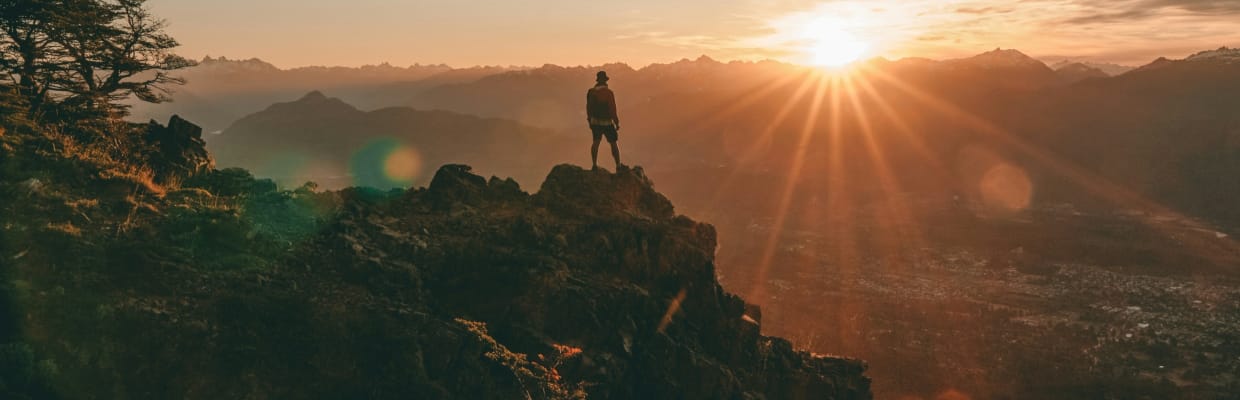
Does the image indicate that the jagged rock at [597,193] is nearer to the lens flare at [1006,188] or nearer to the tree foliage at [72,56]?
the tree foliage at [72,56]

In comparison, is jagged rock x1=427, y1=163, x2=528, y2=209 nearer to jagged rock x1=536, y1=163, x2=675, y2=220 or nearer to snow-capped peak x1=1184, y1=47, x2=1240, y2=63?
jagged rock x1=536, y1=163, x2=675, y2=220

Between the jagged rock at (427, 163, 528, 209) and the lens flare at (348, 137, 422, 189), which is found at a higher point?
the jagged rock at (427, 163, 528, 209)

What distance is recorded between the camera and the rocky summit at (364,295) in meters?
10.3

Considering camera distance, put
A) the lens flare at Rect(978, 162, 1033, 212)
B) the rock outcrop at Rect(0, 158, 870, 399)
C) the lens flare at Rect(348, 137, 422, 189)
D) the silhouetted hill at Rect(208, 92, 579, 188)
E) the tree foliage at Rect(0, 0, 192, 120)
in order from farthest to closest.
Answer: the silhouetted hill at Rect(208, 92, 579, 188), the lens flare at Rect(348, 137, 422, 189), the lens flare at Rect(978, 162, 1033, 212), the tree foliage at Rect(0, 0, 192, 120), the rock outcrop at Rect(0, 158, 870, 399)

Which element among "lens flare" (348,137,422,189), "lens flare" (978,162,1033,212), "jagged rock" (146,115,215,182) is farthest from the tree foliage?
"lens flare" (348,137,422,189)

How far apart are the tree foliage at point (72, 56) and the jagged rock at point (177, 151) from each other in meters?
1.19

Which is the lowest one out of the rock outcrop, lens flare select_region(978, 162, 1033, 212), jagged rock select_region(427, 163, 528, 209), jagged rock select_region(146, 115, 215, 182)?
lens flare select_region(978, 162, 1033, 212)

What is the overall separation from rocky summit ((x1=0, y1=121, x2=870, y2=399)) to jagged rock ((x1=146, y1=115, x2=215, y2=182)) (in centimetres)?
41

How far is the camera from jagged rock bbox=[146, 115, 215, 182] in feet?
52.2

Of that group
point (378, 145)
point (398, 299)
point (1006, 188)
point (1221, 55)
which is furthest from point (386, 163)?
point (1221, 55)

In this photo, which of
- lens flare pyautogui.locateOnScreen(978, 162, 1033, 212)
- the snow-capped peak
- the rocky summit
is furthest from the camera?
the snow-capped peak

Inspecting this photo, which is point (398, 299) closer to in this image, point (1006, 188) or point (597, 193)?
point (597, 193)

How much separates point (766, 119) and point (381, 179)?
320ft

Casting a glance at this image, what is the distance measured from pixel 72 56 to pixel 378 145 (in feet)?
531
